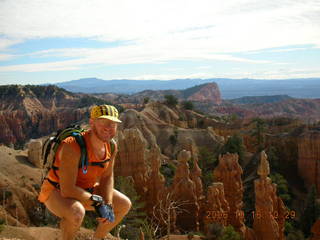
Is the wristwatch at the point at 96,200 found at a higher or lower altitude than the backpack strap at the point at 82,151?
lower

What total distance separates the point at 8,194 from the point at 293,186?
2149 cm

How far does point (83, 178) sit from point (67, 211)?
44 centimetres

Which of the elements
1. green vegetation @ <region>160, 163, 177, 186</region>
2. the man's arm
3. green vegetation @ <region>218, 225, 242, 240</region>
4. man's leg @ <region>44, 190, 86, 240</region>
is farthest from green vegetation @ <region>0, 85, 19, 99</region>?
man's leg @ <region>44, 190, 86, 240</region>

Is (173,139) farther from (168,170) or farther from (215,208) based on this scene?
(215,208)

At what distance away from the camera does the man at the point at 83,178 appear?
401 centimetres

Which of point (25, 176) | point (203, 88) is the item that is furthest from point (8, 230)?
point (203, 88)

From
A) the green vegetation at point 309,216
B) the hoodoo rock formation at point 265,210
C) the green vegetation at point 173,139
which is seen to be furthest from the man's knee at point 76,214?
the green vegetation at point 173,139

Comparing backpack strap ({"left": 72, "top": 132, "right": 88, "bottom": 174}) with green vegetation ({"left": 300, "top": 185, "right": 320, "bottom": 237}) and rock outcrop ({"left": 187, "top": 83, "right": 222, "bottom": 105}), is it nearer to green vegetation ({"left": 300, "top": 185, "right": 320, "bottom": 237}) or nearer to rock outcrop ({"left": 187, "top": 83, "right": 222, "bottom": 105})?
green vegetation ({"left": 300, "top": 185, "right": 320, "bottom": 237})

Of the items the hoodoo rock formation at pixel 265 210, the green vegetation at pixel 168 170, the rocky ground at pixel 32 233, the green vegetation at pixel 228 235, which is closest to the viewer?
the rocky ground at pixel 32 233

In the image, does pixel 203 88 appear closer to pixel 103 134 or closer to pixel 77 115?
pixel 77 115

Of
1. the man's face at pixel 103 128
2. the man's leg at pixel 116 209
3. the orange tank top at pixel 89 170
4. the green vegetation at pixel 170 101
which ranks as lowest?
the green vegetation at pixel 170 101

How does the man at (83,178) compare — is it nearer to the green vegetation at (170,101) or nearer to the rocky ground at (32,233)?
the rocky ground at (32,233)

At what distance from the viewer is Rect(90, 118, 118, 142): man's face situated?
4.18 m

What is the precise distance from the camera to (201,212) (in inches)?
826
